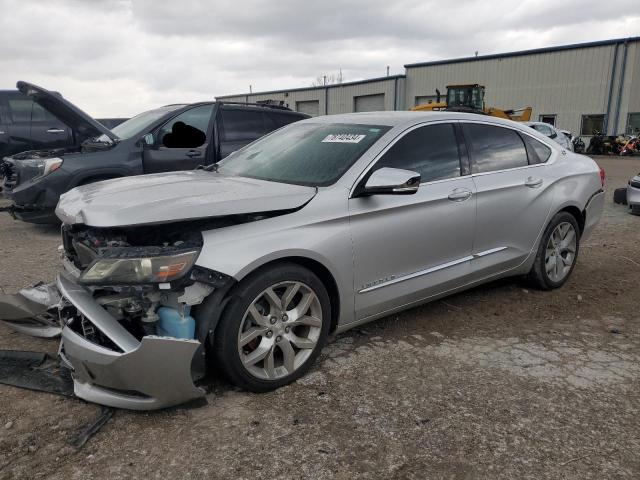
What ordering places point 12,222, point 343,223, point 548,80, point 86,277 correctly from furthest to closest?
point 548,80
point 12,222
point 343,223
point 86,277

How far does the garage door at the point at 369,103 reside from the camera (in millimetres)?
38119

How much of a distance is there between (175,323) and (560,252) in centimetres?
361

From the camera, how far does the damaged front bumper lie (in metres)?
2.40

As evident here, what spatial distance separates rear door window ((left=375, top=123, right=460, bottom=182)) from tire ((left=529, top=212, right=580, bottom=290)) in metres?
1.30

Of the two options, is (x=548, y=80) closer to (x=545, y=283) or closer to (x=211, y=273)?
(x=545, y=283)

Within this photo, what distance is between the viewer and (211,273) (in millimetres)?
2586

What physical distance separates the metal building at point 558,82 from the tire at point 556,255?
25022 mm

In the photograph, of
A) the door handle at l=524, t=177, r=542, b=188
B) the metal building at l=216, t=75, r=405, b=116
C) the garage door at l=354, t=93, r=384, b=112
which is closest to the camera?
the door handle at l=524, t=177, r=542, b=188

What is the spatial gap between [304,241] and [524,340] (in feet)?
6.17

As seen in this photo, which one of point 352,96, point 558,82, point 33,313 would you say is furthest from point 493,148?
point 352,96

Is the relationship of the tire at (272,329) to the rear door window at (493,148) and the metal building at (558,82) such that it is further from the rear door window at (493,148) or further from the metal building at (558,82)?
the metal building at (558,82)

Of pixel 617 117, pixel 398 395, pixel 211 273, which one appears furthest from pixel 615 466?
pixel 617 117

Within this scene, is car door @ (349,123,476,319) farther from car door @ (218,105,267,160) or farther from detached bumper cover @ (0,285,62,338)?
car door @ (218,105,267,160)

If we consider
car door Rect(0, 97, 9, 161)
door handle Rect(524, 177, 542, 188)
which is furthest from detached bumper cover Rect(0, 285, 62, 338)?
car door Rect(0, 97, 9, 161)
